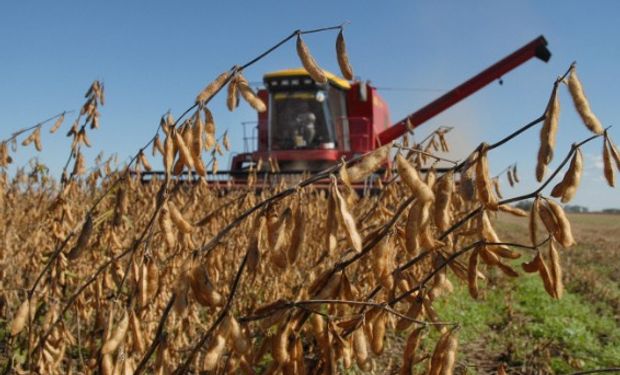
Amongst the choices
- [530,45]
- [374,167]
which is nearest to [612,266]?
[530,45]

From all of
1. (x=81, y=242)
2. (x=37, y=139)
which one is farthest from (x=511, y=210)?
(x=37, y=139)

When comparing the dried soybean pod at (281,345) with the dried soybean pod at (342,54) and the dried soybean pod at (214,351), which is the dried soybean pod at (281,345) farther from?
the dried soybean pod at (342,54)

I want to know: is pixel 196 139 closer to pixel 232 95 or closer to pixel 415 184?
pixel 232 95

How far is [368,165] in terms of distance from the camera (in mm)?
1128

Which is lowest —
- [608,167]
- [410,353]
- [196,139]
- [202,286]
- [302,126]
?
[410,353]

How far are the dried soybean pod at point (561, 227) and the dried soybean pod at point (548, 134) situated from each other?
0.13m

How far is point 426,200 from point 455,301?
526cm

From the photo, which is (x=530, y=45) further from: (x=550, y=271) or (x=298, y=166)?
(x=550, y=271)

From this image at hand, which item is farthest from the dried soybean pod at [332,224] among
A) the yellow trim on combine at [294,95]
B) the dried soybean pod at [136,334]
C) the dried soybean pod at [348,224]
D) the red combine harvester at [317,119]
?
the yellow trim on combine at [294,95]

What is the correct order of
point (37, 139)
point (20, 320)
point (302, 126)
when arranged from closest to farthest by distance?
point (20, 320) < point (37, 139) < point (302, 126)

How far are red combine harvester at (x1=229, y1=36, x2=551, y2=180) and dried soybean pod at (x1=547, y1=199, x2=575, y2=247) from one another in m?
10.7

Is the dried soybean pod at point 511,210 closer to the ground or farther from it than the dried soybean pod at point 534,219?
farther from it

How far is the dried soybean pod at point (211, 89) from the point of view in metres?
1.28

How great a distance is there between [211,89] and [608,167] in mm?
844
